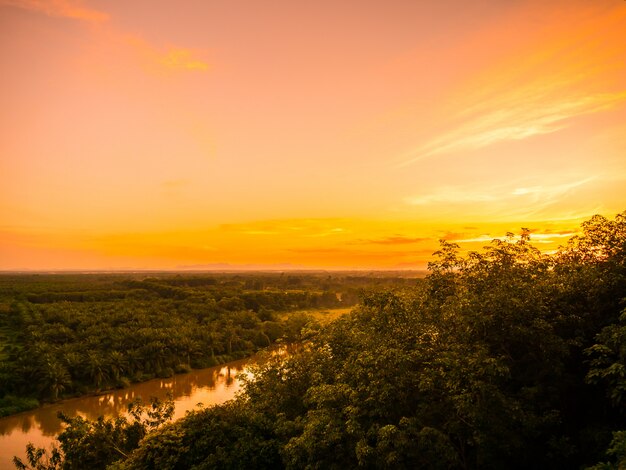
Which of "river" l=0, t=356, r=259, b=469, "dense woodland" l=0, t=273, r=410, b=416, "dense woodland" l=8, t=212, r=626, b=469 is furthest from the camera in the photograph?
"dense woodland" l=0, t=273, r=410, b=416

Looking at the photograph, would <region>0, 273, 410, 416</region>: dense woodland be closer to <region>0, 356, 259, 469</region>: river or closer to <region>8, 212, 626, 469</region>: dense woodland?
<region>0, 356, 259, 469</region>: river

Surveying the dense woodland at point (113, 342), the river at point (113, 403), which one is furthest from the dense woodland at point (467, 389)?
the river at point (113, 403)

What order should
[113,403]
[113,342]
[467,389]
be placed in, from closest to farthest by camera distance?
[467,389]
[113,403]
[113,342]

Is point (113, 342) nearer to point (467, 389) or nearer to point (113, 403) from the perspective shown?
point (113, 403)

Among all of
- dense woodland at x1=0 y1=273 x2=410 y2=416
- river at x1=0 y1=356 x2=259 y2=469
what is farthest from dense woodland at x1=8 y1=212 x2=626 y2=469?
river at x1=0 y1=356 x2=259 y2=469

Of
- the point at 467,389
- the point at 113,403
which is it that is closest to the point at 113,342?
the point at 113,403
